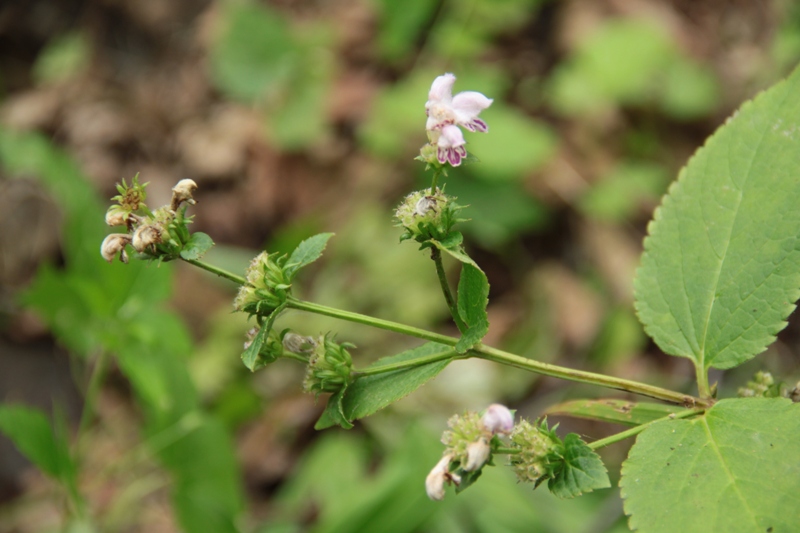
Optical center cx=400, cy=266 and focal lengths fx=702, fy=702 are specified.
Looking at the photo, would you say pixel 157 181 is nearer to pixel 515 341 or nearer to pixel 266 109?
pixel 266 109

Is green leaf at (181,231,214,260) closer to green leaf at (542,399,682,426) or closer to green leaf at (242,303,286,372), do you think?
green leaf at (242,303,286,372)

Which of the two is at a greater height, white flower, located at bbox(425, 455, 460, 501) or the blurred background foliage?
white flower, located at bbox(425, 455, 460, 501)

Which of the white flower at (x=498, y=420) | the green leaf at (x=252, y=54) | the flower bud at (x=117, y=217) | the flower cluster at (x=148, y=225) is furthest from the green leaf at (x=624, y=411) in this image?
the green leaf at (x=252, y=54)

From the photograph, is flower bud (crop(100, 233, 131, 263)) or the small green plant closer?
the small green plant

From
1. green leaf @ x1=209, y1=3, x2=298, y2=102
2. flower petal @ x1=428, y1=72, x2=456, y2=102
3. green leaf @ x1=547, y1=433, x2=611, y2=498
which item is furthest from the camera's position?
green leaf @ x1=209, y1=3, x2=298, y2=102

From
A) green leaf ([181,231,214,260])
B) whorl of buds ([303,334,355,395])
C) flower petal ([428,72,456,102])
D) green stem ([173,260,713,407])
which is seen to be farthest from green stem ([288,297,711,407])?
flower petal ([428,72,456,102])

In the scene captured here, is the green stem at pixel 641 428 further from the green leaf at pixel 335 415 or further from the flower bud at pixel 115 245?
the flower bud at pixel 115 245
